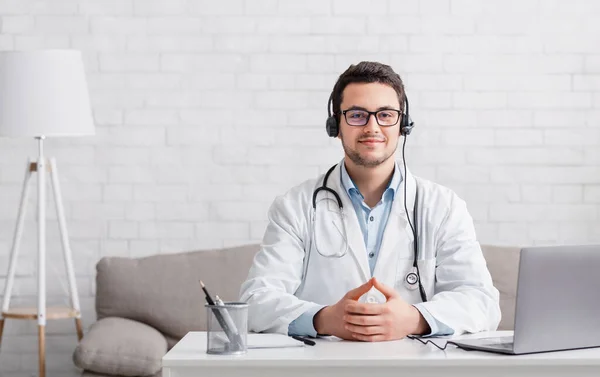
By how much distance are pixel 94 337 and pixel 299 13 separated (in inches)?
65.0

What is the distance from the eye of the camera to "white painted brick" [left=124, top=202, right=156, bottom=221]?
3977 mm

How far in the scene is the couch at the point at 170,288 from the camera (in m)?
3.57

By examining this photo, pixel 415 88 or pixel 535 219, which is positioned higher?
pixel 415 88

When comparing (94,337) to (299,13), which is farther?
(299,13)

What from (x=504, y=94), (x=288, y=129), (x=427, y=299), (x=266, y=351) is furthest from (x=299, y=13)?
(x=266, y=351)

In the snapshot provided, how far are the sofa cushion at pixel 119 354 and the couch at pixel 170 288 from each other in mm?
29

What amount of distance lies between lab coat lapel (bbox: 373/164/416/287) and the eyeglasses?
0.22 m

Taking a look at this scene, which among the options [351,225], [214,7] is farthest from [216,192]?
[351,225]

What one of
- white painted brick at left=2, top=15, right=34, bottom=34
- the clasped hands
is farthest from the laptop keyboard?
white painted brick at left=2, top=15, right=34, bottom=34

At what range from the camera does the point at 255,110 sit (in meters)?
3.99

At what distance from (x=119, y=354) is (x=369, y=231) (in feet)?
3.98

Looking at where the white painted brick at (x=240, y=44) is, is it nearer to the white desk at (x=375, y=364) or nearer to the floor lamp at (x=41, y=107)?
the floor lamp at (x=41, y=107)

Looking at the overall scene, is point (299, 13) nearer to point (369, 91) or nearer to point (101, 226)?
point (101, 226)

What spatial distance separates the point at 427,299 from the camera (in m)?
2.39
